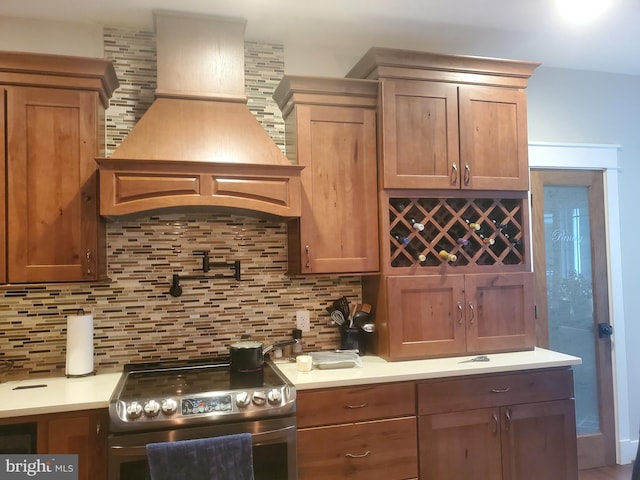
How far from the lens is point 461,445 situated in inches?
93.3

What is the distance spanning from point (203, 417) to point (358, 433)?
2.38 ft

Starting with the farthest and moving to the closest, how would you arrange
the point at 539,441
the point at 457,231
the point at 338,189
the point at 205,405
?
1. the point at 457,231
2. the point at 338,189
3. the point at 539,441
4. the point at 205,405

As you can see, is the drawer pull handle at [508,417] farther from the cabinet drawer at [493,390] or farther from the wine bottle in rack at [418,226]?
the wine bottle in rack at [418,226]

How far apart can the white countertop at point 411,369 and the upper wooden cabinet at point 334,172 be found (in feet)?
1.68

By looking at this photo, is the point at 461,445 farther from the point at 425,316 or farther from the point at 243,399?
the point at 243,399

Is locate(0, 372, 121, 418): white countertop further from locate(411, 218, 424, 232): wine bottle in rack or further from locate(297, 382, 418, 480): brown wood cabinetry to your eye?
locate(411, 218, 424, 232): wine bottle in rack

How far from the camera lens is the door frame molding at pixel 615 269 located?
3.33 metres

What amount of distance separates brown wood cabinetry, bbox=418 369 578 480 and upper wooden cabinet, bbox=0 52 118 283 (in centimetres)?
180

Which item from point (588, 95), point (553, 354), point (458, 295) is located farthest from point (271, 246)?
point (588, 95)

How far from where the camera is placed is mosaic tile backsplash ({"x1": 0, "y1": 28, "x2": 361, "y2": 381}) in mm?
2471

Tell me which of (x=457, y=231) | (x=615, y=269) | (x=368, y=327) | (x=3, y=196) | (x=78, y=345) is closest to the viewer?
(x=3, y=196)

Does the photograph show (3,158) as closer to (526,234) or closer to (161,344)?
(161,344)

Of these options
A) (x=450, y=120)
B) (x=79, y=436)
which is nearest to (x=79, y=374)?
(x=79, y=436)

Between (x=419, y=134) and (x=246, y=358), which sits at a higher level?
(x=419, y=134)
